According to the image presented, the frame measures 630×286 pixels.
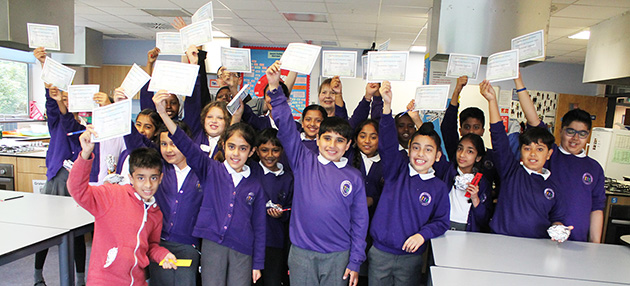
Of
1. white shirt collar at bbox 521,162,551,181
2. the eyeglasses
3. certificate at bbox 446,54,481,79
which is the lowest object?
white shirt collar at bbox 521,162,551,181

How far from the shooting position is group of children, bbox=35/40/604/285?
5.58ft

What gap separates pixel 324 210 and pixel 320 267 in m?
0.27

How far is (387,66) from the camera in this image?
1939 mm

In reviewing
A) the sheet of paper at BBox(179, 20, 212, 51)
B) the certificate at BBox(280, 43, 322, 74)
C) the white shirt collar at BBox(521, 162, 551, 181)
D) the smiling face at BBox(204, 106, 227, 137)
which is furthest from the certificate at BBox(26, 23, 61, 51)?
the white shirt collar at BBox(521, 162, 551, 181)

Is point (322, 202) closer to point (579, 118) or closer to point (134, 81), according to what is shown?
point (134, 81)

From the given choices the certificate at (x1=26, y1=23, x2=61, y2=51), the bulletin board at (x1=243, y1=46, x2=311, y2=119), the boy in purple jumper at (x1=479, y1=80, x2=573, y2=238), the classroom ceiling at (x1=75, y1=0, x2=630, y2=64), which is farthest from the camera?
the bulletin board at (x1=243, y1=46, x2=311, y2=119)

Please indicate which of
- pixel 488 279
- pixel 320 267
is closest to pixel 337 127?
pixel 320 267

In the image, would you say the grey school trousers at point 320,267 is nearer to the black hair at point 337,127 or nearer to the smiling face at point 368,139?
the black hair at point 337,127

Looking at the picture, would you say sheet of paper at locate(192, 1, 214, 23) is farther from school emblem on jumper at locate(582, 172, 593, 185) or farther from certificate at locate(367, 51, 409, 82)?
school emblem on jumper at locate(582, 172, 593, 185)

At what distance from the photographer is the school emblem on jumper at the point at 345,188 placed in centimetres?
177

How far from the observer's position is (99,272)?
161 cm

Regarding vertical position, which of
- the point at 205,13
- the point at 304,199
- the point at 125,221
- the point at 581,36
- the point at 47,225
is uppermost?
the point at 581,36

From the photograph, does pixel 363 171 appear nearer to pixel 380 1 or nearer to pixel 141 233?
pixel 141 233

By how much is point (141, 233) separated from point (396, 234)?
1.21m
